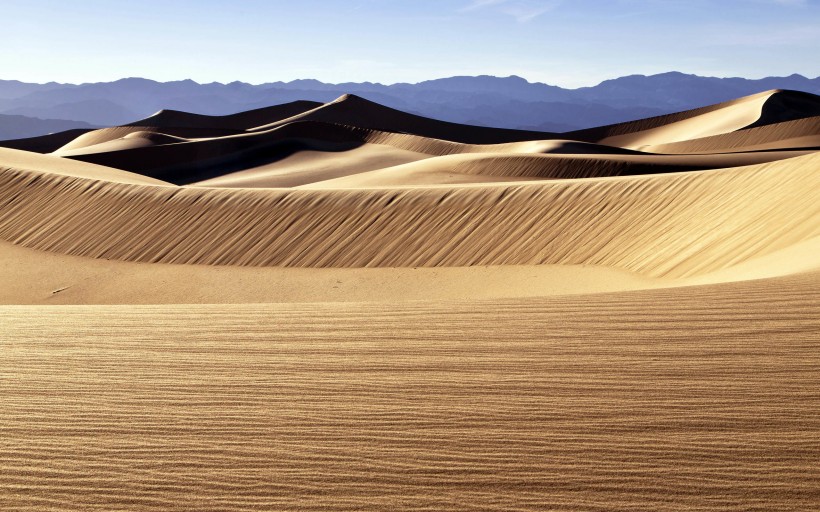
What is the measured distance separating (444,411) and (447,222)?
12.0 meters

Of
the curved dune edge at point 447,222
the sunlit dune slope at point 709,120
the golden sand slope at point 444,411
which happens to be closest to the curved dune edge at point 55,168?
the curved dune edge at point 447,222

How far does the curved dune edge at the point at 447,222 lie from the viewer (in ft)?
38.4

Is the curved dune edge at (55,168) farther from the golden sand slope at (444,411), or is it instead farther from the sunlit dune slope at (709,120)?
the sunlit dune slope at (709,120)

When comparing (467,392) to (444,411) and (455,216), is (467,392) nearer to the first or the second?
(444,411)

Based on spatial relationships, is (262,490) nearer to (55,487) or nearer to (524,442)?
(55,487)

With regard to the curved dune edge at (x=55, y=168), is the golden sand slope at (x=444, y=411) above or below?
below

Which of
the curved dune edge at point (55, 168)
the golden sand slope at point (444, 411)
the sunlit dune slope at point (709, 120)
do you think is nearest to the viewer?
the golden sand slope at point (444, 411)

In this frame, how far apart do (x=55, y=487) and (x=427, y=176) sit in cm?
2608

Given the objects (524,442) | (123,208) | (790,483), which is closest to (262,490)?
(524,442)

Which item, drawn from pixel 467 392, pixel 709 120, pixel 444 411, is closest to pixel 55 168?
pixel 467 392

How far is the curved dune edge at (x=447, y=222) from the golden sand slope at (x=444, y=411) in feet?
18.2

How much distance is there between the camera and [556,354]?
4836 millimetres

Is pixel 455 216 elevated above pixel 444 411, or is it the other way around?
A: pixel 455 216

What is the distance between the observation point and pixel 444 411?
4066 millimetres
